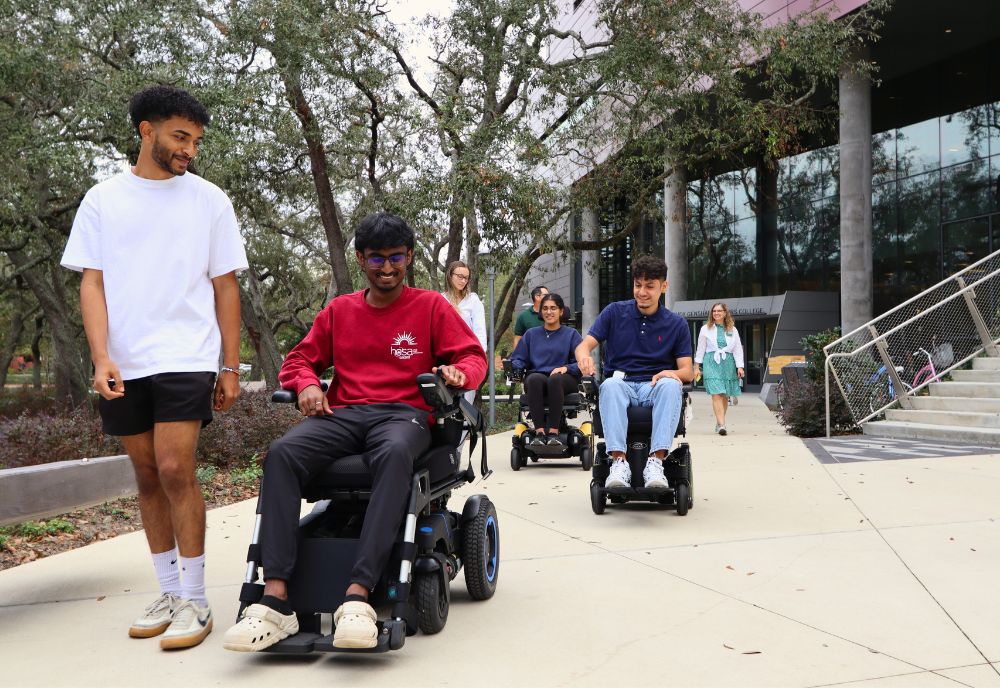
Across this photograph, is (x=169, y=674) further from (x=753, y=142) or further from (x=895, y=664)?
(x=753, y=142)

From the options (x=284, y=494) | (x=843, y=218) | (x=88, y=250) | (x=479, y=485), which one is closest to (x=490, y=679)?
(x=284, y=494)

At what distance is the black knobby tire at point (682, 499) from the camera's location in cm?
581

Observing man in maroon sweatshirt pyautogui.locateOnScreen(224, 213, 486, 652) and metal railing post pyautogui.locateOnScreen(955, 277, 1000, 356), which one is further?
metal railing post pyautogui.locateOnScreen(955, 277, 1000, 356)

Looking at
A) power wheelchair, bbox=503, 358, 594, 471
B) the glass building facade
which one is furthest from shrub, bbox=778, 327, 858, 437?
the glass building facade

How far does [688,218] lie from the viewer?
3158cm

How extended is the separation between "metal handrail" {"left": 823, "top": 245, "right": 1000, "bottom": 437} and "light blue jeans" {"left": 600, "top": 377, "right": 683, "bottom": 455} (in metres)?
5.61

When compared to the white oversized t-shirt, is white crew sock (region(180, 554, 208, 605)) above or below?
below

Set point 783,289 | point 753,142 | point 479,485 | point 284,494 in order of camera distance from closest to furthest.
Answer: point 284,494
point 479,485
point 753,142
point 783,289

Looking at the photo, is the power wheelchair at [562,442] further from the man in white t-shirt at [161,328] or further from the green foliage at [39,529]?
the man in white t-shirt at [161,328]

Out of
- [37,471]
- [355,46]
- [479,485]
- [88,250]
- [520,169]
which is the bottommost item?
[479,485]

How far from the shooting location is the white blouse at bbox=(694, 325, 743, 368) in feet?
40.1

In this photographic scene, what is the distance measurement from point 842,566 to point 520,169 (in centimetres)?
1042

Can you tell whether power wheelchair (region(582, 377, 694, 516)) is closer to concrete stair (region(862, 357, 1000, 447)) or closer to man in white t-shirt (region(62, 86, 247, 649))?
man in white t-shirt (region(62, 86, 247, 649))

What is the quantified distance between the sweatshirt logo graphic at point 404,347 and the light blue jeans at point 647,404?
218cm
